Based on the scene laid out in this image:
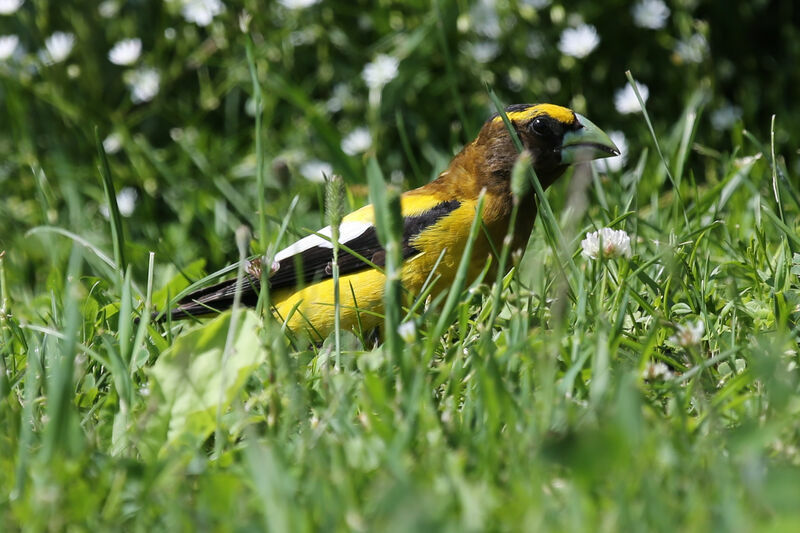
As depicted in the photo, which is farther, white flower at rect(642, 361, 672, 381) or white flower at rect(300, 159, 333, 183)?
white flower at rect(300, 159, 333, 183)

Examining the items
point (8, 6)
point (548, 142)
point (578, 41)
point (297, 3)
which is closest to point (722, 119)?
point (578, 41)

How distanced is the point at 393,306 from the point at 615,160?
2.39 m

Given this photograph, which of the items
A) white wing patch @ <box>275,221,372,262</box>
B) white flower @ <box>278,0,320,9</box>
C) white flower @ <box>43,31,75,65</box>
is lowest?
white wing patch @ <box>275,221,372,262</box>

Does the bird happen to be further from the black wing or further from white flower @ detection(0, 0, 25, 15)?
white flower @ detection(0, 0, 25, 15)

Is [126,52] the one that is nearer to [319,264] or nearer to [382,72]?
[382,72]

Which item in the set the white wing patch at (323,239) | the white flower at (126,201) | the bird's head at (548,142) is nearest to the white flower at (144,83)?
the white flower at (126,201)

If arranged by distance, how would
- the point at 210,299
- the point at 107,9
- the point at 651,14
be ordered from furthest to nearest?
the point at 107,9 → the point at 651,14 → the point at 210,299

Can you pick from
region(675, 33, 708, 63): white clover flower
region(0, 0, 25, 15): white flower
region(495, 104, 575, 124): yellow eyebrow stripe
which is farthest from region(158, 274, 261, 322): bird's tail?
region(675, 33, 708, 63): white clover flower

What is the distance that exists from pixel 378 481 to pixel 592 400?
1.70 ft

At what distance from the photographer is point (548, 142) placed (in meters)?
3.42

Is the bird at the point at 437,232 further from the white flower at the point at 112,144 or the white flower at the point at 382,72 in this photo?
the white flower at the point at 112,144

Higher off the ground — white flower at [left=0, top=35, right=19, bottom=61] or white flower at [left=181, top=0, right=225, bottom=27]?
white flower at [left=0, top=35, right=19, bottom=61]

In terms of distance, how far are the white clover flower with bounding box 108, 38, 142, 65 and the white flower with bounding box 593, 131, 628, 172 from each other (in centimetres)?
240

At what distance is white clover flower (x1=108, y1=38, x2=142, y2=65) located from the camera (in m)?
4.93
